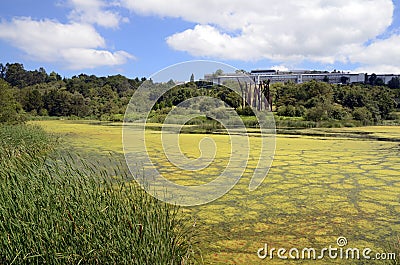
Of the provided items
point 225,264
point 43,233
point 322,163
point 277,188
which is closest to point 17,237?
point 43,233

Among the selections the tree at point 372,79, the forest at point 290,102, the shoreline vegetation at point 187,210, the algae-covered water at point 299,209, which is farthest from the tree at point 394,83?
the algae-covered water at point 299,209

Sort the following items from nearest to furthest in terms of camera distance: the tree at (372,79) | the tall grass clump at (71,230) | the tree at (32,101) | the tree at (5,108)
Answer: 1. the tall grass clump at (71,230)
2. the tree at (5,108)
3. the tree at (32,101)
4. the tree at (372,79)

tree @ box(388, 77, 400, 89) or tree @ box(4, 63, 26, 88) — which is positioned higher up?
tree @ box(4, 63, 26, 88)

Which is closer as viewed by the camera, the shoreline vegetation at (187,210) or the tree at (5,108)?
the shoreline vegetation at (187,210)

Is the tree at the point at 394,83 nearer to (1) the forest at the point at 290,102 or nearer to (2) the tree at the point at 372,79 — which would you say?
(1) the forest at the point at 290,102

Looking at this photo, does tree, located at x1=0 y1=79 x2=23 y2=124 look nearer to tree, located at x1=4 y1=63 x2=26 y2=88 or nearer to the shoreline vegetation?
the shoreline vegetation

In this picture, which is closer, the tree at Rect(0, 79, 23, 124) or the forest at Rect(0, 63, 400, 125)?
the tree at Rect(0, 79, 23, 124)

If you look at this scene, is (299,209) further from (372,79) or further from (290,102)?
(372,79)

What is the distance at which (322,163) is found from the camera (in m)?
6.32

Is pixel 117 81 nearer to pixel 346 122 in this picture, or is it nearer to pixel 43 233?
pixel 346 122

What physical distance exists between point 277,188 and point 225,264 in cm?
220

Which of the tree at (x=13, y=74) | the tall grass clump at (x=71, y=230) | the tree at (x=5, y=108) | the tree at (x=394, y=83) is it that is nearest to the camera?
the tall grass clump at (x=71, y=230)

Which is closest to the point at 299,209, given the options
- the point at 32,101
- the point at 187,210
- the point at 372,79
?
the point at 187,210

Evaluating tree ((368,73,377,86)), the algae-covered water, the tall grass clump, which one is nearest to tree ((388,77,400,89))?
tree ((368,73,377,86))
